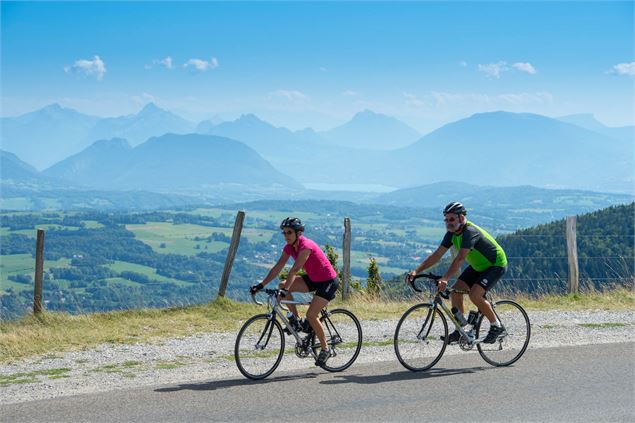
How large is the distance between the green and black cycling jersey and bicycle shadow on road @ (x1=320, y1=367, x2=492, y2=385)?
4.50 ft

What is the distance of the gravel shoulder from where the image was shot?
8.92 m

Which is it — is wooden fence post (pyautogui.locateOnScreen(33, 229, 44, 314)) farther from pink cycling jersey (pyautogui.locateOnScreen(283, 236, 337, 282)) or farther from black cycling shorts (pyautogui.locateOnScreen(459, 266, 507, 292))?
black cycling shorts (pyautogui.locateOnScreen(459, 266, 507, 292))

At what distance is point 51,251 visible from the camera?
145 m

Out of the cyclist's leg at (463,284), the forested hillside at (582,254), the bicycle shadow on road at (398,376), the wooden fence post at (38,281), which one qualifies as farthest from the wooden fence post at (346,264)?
the bicycle shadow on road at (398,376)

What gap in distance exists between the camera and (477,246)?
9.46 m

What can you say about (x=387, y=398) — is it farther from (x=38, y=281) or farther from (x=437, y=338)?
(x=38, y=281)

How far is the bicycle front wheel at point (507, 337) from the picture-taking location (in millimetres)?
9672

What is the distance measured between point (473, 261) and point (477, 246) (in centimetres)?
23

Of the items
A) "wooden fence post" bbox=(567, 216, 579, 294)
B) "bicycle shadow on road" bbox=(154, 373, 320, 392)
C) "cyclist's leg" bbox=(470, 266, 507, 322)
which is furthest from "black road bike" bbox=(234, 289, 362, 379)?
"wooden fence post" bbox=(567, 216, 579, 294)

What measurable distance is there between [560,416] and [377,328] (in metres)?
6.00

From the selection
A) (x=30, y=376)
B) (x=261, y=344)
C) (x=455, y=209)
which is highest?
(x=455, y=209)

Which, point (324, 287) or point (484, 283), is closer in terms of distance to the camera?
point (324, 287)

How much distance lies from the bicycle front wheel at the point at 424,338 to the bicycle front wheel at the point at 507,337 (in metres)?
0.55

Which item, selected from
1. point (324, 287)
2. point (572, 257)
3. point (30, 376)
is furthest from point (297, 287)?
point (572, 257)
